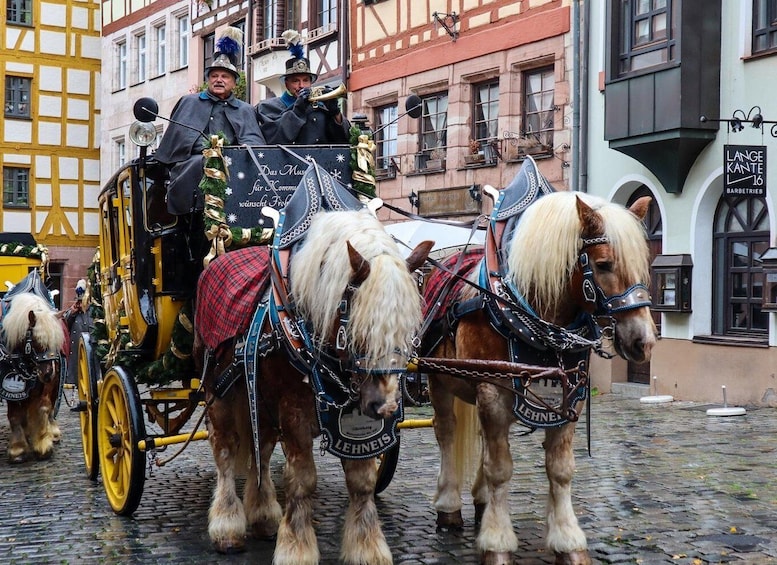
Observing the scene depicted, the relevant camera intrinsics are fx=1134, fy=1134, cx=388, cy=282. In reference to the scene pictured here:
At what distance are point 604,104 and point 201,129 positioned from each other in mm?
9468

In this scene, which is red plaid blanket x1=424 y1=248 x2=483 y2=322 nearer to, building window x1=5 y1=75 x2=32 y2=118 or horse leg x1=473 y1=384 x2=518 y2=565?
horse leg x1=473 y1=384 x2=518 y2=565

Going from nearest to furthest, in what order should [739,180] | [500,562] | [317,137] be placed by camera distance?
[500,562] < [317,137] < [739,180]

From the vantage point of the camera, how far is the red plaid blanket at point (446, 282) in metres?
6.45

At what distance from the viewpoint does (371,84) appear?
20.9 meters

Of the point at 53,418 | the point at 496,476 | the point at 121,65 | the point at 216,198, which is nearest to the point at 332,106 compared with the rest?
the point at 216,198

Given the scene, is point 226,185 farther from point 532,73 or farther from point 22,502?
point 532,73

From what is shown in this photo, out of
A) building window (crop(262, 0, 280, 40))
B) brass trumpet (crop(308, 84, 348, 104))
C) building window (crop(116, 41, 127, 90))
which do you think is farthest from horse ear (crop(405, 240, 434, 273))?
building window (crop(116, 41, 127, 90))

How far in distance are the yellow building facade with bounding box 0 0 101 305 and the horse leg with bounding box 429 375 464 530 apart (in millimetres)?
27429

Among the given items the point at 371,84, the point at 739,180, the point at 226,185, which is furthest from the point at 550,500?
the point at 371,84

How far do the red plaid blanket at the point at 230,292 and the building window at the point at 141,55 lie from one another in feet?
86.4

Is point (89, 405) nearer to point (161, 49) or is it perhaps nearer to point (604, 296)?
point (604, 296)

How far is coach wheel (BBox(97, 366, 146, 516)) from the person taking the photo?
23.0 ft

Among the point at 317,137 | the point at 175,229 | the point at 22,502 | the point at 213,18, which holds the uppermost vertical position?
the point at 213,18

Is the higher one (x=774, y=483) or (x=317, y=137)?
(x=317, y=137)
